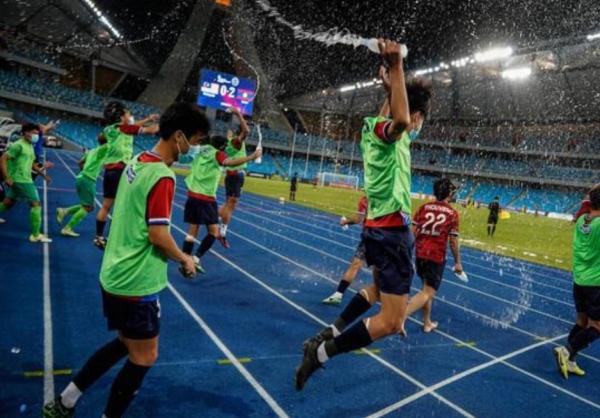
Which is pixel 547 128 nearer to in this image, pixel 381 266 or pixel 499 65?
pixel 499 65

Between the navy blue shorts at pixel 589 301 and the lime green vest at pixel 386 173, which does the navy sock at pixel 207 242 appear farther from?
the navy blue shorts at pixel 589 301

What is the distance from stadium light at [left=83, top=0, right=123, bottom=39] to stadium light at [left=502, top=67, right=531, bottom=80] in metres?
43.0

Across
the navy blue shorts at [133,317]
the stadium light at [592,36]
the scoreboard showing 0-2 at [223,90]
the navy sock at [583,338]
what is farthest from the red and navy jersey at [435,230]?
the stadium light at [592,36]

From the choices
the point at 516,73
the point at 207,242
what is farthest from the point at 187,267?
the point at 516,73

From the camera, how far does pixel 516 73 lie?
50094mm

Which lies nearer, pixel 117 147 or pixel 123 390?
pixel 123 390

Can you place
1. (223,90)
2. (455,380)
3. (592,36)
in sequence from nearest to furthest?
1. (455,380)
2. (592,36)
3. (223,90)

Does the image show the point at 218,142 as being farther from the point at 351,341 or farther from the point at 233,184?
the point at 351,341

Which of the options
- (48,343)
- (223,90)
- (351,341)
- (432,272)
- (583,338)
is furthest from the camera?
(223,90)

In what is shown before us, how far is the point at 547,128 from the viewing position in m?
54.1

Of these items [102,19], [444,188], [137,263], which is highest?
[102,19]

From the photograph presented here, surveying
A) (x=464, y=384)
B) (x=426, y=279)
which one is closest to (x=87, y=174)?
(x=426, y=279)

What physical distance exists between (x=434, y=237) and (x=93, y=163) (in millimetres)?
6062

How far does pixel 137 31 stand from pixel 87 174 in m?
43.8
